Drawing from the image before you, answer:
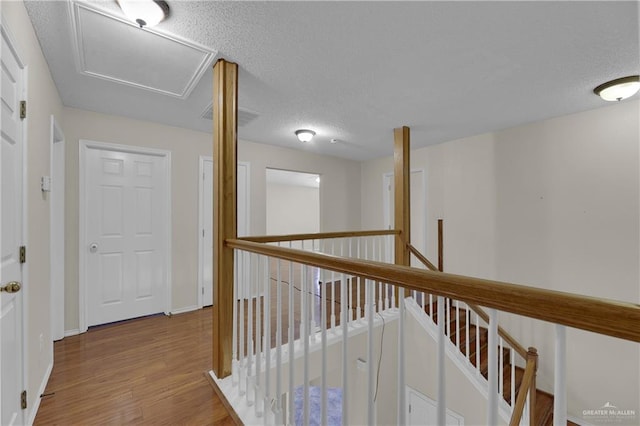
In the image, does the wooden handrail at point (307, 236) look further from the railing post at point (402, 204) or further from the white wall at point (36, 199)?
the white wall at point (36, 199)

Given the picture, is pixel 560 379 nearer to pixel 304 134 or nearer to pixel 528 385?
pixel 528 385

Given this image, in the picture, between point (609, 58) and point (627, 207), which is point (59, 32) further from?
point (627, 207)

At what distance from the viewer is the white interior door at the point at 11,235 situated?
3.87 ft

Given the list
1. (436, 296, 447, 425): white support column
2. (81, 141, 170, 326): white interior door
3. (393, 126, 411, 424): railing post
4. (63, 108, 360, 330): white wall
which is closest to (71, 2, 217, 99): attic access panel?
(63, 108, 360, 330): white wall

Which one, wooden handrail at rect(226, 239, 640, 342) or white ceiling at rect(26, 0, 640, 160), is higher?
white ceiling at rect(26, 0, 640, 160)

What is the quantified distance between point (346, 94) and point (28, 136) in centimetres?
226

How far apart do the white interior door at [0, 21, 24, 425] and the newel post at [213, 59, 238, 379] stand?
38.1 inches

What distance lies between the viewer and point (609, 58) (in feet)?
6.22

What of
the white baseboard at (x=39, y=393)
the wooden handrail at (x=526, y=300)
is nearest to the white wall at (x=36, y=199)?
the white baseboard at (x=39, y=393)

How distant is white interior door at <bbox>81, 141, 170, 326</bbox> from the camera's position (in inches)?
111

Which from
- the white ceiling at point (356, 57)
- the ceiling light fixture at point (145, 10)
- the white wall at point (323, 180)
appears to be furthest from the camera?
the white wall at point (323, 180)

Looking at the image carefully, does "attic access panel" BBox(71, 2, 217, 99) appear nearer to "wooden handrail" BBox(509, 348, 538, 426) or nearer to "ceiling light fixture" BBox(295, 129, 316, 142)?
"ceiling light fixture" BBox(295, 129, 316, 142)

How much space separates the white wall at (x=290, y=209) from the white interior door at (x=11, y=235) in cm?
738

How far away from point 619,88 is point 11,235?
4.24 m
